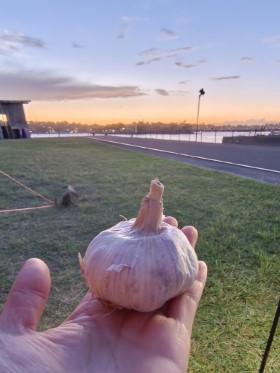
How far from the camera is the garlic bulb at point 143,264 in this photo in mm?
1277

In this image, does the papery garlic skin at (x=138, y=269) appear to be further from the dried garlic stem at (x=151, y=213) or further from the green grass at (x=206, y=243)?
the green grass at (x=206, y=243)

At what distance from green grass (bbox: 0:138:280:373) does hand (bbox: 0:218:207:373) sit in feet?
2.34

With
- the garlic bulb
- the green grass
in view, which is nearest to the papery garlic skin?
the garlic bulb

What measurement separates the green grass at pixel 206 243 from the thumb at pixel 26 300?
107cm

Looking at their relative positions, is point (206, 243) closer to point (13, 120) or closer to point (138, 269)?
point (138, 269)

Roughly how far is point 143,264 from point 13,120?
3329 cm

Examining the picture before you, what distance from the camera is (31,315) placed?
4.57 ft

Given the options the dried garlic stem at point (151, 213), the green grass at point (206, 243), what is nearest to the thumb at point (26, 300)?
the dried garlic stem at point (151, 213)

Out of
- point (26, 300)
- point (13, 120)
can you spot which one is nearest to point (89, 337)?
point (26, 300)

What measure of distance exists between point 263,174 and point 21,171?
7411 mm

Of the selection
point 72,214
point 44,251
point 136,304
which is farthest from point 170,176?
point 136,304

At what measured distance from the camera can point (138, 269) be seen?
4.18 feet

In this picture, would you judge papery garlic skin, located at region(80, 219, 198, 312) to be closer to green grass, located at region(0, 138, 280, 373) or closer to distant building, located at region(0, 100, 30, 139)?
green grass, located at region(0, 138, 280, 373)

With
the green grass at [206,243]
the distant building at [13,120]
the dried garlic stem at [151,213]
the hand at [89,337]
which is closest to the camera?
the hand at [89,337]
